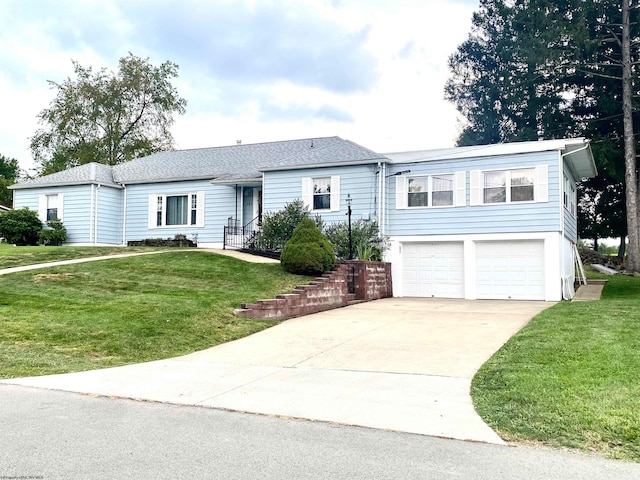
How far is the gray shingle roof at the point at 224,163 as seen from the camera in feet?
67.6

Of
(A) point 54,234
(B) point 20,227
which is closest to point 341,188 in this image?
(A) point 54,234

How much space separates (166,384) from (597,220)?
32385mm

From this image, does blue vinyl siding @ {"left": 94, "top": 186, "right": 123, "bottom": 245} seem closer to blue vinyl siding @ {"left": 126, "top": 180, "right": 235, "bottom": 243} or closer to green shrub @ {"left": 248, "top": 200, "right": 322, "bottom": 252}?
blue vinyl siding @ {"left": 126, "top": 180, "right": 235, "bottom": 243}

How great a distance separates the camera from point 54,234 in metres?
22.8

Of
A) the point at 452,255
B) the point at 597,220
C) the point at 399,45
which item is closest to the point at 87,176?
the point at 399,45

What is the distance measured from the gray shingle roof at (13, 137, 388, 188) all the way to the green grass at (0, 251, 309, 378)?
5.88 meters

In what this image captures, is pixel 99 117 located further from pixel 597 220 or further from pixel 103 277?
pixel 597 220

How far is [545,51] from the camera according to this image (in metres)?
26.8

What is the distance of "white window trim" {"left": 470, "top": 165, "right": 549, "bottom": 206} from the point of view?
1698 centimetres

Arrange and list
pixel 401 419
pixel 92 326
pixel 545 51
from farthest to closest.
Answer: pixel 545 51
pixel 92 326
pixel 401 419

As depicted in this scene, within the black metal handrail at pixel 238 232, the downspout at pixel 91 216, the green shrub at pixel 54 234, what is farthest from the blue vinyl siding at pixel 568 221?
the green shrub at pixel 54 234

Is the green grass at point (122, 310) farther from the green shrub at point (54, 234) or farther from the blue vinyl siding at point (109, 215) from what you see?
the green shrub at point (54, 234)

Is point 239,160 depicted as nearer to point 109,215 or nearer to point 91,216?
point 109,215

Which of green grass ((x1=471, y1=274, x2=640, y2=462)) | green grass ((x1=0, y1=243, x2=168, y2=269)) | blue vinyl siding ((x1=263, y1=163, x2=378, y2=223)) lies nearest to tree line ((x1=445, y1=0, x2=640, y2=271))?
blue vinyl siding ((x1=263, y1=163, x2=378, y2=223))
